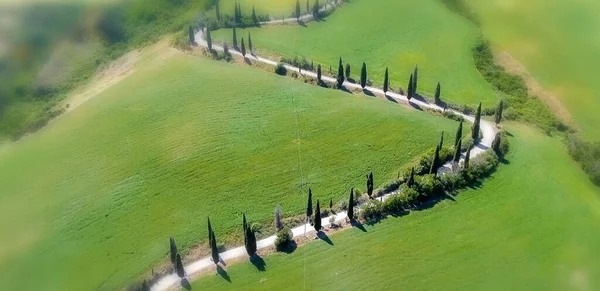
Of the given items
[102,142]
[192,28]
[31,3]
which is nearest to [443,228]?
[102,142]

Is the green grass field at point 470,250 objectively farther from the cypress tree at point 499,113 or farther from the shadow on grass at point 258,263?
the cypress tree at point 499,113

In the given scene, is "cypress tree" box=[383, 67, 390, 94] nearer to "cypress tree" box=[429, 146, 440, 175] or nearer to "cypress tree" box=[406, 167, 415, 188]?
"cypress tree" box=[429, 146, 440, 175]

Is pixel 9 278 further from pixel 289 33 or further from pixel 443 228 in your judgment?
pixel 289 33

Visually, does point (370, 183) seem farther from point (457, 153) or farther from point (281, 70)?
point (281, 70)

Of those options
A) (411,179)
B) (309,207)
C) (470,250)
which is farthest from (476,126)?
(309,207)

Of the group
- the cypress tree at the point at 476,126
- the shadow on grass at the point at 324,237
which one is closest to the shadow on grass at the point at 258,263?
the shadow on grass at the point at 324,237
